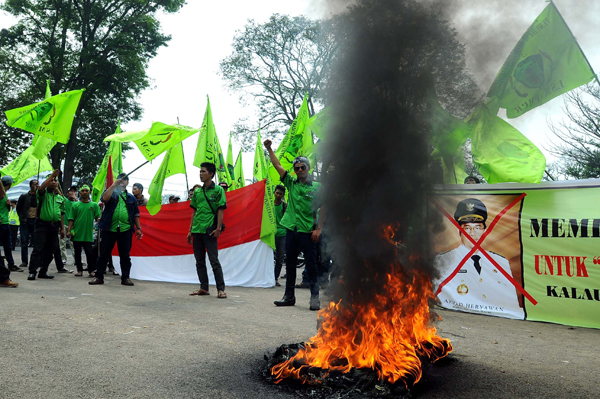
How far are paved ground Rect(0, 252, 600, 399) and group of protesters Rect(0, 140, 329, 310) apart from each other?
2.51 ft

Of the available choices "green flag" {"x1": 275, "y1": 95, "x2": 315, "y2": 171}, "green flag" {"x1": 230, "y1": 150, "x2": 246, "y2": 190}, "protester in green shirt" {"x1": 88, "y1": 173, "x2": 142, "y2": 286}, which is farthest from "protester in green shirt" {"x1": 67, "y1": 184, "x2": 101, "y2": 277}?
"green flag" {"x1": 230, "y1": 150, "x2": 246, "y2": 190}

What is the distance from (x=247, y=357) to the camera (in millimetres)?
3883

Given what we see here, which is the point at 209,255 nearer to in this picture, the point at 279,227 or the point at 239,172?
the point at 279,227

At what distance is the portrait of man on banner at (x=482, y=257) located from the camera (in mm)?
6594

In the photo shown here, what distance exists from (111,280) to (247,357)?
6.55 metres

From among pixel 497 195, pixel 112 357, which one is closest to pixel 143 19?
pixel 497 195

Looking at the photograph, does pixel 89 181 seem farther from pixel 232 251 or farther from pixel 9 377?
pixel 9 377

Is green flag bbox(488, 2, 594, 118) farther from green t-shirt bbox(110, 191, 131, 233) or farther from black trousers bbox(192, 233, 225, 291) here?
green t-shirt bbox(110, 191, 131, 233)

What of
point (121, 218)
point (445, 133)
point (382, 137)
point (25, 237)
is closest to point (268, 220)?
point (121, 218)

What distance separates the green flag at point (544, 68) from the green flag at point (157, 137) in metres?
5.47

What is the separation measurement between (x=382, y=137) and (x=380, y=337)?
148 cm

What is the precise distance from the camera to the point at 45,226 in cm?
881

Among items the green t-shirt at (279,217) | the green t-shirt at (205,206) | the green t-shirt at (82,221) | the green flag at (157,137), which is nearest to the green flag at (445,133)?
the green t-shirt at (205,206)

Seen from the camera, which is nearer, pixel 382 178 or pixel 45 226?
pixel 382 178
